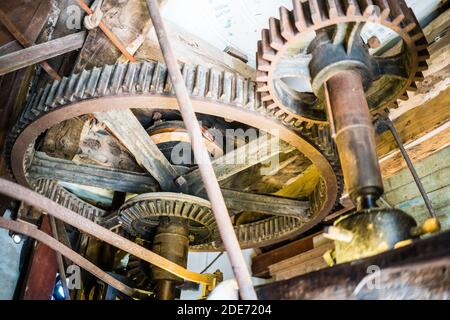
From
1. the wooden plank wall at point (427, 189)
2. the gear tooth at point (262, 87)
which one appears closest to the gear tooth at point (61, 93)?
the gear tooth at point (262, 87)

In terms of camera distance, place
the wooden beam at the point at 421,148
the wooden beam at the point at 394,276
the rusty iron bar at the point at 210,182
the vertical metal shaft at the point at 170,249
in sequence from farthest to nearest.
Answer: the vertical metal shaft at the point at 170,249, the wooden beam at the point at 421,148, the rusty iron bar at the point at 210,182, the wooden beam at the point at 394,276

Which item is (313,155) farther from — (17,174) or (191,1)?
(17,174)

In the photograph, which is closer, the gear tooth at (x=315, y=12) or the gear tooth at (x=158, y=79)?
the gear tooth at (x=315, y=12)

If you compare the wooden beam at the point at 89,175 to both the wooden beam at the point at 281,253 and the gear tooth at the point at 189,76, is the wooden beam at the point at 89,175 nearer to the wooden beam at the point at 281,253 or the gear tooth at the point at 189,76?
the gear tooth at the point at 189,76

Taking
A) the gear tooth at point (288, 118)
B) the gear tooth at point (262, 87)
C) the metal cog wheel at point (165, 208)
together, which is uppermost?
the gear tooth at point (262, 87)

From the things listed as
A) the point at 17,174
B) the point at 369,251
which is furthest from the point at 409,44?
the point at 17,174

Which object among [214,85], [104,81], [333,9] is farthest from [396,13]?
[104,81]

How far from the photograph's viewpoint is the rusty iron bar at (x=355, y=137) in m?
1.76

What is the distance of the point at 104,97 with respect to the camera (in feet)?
7.74

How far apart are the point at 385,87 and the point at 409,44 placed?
456 mm

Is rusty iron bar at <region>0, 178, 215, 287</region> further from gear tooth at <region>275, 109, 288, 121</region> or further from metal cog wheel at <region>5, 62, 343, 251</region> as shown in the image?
gear tooth at <region>275, 109, 288, 121</region>

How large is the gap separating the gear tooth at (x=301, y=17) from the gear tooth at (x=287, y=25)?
4 cm

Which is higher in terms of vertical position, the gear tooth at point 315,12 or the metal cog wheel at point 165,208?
the gear tooth at point 315,12

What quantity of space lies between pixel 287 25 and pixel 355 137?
0.74m
